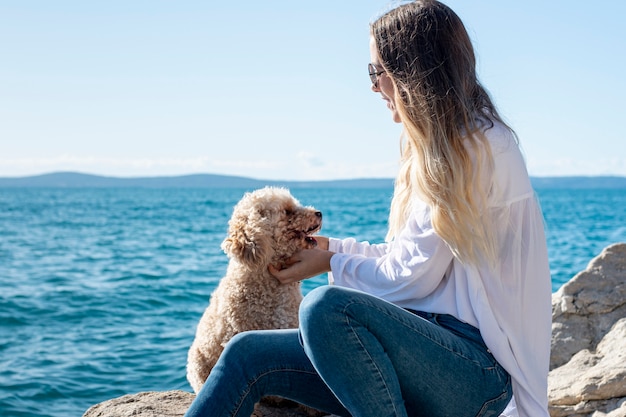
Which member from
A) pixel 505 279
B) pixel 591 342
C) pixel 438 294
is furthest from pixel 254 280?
pixel 591 342

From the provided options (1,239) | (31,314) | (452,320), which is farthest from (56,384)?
(1,239)

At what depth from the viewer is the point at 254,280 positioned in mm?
3521

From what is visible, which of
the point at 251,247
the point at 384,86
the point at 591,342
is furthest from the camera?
the point at 591,342

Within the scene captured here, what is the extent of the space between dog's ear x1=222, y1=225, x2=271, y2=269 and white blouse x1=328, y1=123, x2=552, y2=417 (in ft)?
2.96

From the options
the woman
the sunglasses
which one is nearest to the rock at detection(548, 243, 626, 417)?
the woman

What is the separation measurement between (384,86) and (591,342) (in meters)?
2.63

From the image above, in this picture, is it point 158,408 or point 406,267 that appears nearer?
point 406,267

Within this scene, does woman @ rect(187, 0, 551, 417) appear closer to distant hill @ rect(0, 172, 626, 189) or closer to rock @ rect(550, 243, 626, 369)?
rock @ rect(550, 243, 626, 369)

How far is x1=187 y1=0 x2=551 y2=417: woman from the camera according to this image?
2.56m

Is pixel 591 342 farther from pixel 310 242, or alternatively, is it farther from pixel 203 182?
pixel 203 182

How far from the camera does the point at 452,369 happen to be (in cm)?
256

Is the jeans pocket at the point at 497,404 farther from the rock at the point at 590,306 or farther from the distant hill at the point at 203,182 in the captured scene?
the distant hill at the point at 203,182

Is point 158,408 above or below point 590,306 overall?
below

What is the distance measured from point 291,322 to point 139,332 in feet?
22.2
